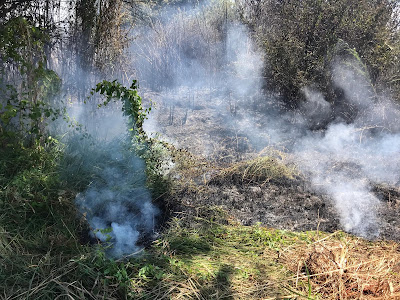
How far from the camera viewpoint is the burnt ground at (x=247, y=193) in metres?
3.49

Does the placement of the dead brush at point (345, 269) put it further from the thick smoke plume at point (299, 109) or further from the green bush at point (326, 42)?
the green bush at point (326, 42)

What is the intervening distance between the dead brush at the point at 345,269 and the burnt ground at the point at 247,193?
33 centimetres

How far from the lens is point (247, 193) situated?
13.0ft

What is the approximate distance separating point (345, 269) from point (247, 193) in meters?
1.53

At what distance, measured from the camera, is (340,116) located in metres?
6.13

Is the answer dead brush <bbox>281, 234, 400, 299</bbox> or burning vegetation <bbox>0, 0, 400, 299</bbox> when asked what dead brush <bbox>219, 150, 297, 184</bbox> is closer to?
burning vegetation <bbox>0, 0, 400, 299</bbox>

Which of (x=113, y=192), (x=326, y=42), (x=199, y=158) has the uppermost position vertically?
(x=326, y=42)

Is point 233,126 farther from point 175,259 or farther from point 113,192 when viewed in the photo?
point 175,259

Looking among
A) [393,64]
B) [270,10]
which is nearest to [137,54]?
[270,10]

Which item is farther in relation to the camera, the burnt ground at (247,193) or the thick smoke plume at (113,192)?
the burnt ground at (247,193)

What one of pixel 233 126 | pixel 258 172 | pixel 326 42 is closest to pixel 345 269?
pixel 258 172

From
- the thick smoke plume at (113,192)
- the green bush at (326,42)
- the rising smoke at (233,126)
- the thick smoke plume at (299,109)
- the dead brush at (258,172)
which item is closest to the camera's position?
the thick smoke plume at (113,192)

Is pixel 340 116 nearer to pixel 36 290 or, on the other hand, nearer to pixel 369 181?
pixel 369 181

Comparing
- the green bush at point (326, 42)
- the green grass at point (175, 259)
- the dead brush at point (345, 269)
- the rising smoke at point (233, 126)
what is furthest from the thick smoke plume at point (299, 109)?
→ the green grass at point (175, 259)
